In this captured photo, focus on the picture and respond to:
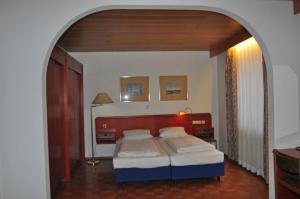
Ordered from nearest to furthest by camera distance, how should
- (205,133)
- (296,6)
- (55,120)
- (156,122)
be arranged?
(296,6), (55,120), (205,133), (156,122)

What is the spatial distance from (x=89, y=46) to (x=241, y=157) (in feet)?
11.8

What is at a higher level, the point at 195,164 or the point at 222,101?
the point at 222,101

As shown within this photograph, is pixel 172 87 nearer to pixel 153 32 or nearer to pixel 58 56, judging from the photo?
pixel 153 32


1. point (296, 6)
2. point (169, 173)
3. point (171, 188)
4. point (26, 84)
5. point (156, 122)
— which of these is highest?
point (296, 6)

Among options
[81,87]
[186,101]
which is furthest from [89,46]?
[186,101]

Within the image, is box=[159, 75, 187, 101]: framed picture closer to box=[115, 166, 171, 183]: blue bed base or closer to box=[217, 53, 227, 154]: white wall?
box=[217, 53, 227, 154]: white wall

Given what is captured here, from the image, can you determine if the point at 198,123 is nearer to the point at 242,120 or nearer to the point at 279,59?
the point at 242,120

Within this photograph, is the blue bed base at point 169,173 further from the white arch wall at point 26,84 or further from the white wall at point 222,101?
the white wall at point 222,101

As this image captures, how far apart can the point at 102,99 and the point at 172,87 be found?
1.64 meters

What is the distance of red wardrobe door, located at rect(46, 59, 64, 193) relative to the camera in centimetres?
352

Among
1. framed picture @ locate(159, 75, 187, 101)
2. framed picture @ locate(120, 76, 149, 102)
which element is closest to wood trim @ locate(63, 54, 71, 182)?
framed picture @ locate(120, 76, 149, 102)

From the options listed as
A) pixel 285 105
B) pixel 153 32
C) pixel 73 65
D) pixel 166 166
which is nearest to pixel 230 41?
pixel 153 32

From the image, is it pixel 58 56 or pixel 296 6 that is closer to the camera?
pixel 296 6

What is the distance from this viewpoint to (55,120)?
3.81 meters
